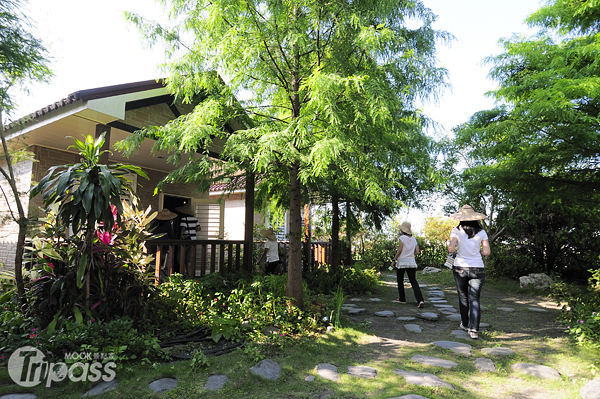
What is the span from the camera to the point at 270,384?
317 cm

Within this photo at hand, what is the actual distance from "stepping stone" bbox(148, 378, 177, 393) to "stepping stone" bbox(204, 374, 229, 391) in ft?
0.96

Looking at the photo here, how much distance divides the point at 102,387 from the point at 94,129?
4.61m

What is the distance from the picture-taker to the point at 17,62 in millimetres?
4270

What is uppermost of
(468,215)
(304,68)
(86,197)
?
(304,68)

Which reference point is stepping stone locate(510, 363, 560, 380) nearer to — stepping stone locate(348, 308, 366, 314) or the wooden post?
stepping stone locate(348, 308, 366, 314)

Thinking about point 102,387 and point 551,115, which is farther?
point 551,115

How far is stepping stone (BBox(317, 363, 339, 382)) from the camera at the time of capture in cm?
334

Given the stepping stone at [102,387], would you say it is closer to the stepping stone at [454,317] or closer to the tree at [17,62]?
the tree at [17,62]

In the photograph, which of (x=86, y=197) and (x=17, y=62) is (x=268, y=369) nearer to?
(x=86, y=197)

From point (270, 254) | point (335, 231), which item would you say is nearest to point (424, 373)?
point (270, 254)

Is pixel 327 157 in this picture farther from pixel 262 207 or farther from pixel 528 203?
pixel 528 203

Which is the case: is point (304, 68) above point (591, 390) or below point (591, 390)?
above

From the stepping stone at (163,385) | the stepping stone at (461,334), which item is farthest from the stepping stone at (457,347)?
the stepping stone at (163,385)

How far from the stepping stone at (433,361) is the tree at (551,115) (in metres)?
4.06
